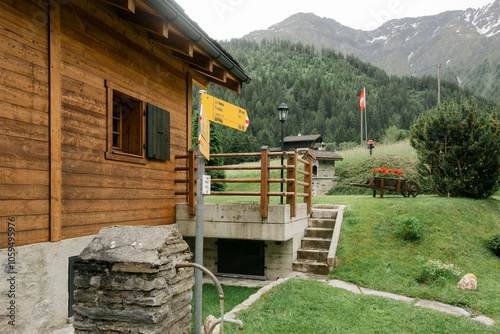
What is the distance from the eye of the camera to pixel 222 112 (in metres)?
3.95

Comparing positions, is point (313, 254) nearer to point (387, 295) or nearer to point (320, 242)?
point (320, 242)

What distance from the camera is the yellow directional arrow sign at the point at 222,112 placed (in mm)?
3751

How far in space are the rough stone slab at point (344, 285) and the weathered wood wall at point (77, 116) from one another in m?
3.65

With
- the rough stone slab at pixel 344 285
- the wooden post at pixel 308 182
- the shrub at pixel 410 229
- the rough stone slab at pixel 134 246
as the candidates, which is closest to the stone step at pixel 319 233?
the wooden post at pixel 308 182

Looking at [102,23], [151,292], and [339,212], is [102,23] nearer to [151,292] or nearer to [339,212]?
[151,292]

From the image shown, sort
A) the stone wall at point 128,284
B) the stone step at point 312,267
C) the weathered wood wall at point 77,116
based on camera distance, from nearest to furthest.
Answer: the stone wall at point 128,284 → the weathered wood wall at point 77,116 → the stone step at point 312,267

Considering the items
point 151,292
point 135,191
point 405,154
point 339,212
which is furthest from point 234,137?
point 151,292

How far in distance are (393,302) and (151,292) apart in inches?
174

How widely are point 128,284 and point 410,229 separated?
7.55 metres

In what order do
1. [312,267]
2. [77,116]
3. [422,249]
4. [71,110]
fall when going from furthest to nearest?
[422,249], [312,267], [77,116], [71,110]

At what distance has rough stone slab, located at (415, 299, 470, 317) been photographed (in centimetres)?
550

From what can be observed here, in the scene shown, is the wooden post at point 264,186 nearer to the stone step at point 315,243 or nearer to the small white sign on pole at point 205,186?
the stone step at point 315,243

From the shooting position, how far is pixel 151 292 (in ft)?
9.77

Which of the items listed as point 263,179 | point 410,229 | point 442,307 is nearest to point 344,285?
point 442,307
